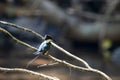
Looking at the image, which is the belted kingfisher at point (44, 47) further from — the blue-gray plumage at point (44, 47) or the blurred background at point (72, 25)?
the blurred background at point (72, 25)

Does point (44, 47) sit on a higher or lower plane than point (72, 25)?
higher

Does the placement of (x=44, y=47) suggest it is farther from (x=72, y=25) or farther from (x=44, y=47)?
(x=72, y=25)

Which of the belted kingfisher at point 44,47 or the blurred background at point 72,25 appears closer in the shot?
the belted kingfisher at point 44,47

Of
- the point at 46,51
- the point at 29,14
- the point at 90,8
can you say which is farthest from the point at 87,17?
the point at 46,51

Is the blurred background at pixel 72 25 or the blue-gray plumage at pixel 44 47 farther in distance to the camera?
the blurred background at pixel 72 25

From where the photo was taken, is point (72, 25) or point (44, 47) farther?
point (72, 25)

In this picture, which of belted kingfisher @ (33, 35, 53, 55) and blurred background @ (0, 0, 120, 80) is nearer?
belted kingfisher @ (33, 35, 53, 55)

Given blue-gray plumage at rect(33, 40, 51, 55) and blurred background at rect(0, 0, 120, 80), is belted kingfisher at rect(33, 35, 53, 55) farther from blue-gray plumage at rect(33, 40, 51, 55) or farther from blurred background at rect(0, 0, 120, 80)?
blurred background at rect(0, 0, 120, 80)

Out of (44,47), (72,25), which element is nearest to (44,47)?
(44,47)

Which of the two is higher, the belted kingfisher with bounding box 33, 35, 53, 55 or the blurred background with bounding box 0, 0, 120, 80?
the belted kingfisher with bounding box 33, 35, 53, 55

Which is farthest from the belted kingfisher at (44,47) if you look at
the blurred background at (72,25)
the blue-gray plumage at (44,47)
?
the blurred background at (72,25)

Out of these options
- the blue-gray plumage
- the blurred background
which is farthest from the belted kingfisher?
the blurred background

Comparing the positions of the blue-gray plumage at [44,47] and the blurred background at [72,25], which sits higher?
the blue-gray plumage at [44,47]
